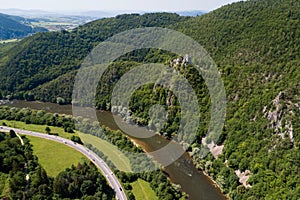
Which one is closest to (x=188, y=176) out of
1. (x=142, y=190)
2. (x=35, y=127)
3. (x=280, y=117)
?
(x=142, y=190)

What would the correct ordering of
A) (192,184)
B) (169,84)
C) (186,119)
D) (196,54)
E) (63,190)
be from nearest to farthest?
(63,190)
(192,184)
(186,119)
(169,84)
(196,54)

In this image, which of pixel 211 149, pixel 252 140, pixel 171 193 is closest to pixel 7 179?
pixel 171 193

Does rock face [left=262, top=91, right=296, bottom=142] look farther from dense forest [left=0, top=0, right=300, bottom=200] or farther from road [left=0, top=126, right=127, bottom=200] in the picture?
road [left=0, top=126, right=127, bottom=200]

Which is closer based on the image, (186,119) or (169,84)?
(186,119)

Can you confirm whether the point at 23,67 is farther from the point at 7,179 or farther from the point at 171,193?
the point at 171,193

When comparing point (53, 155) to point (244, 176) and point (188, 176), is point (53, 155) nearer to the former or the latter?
point (188, 176)

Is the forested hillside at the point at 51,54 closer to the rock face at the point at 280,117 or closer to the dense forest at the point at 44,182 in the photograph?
the dense forest at the point at 44,182

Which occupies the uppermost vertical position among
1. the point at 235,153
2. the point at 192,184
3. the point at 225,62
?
the point at 225,62
